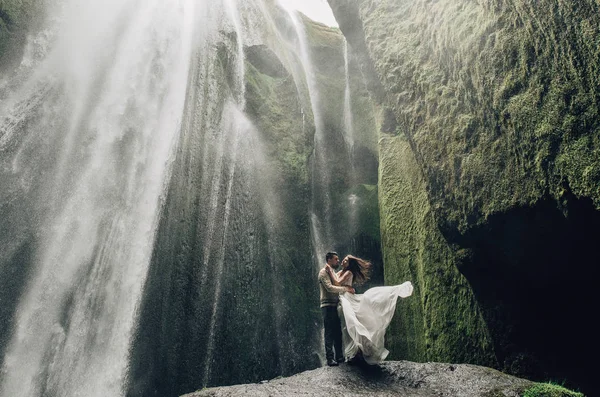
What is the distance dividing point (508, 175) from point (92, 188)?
33.2 ft

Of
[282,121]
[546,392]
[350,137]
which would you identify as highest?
[282,121]

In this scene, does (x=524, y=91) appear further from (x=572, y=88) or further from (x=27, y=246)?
(x=27, y=246)

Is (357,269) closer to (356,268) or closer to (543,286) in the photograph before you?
(356,268)

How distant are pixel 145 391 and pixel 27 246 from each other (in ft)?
14.9

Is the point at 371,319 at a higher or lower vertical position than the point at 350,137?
lower

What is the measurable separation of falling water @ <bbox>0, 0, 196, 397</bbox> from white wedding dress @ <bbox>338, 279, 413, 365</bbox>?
22.2 feet

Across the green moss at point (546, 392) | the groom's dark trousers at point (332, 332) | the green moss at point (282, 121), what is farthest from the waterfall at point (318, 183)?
the green moss at point (546, 392)

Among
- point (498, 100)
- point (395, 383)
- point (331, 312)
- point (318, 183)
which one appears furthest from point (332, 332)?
point (318, 183)

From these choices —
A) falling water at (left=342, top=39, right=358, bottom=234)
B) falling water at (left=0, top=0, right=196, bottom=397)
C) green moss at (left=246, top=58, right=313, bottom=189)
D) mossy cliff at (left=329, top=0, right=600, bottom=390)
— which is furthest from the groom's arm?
green moss at (left=246, top=58, right=313, bottom=189)

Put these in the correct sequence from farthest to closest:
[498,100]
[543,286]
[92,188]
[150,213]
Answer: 1. [150,213]
2. [92,188]
3. [498,100]
4. [543,286]

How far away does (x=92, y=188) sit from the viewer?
1111cm

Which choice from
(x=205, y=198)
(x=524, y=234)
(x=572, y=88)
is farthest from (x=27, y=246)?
(x=572, y=88)

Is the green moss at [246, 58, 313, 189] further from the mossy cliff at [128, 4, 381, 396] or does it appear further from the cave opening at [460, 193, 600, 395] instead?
the cave opening at [460, 193, 600, 395]

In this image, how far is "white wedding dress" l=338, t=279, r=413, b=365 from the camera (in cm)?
558
